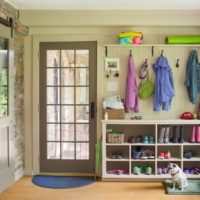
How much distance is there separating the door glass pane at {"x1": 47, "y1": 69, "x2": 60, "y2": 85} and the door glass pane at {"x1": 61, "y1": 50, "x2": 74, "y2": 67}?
16 cm

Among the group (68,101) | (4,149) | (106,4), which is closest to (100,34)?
(106,4)

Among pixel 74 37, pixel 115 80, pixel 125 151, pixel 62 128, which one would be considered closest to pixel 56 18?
pixel 74 37

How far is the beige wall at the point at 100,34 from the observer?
16.2 feet

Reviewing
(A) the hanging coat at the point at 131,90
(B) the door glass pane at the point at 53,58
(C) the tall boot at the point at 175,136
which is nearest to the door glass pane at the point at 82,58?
(B) the door glass pane at the point at 53,58

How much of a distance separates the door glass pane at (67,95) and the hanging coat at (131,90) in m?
0.86

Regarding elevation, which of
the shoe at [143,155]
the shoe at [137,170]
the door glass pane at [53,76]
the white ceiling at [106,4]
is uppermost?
the white ceiling at [106,4]

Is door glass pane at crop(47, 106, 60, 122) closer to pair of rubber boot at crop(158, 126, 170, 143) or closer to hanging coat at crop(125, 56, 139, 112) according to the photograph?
hanging coat at crop(125, 56, 139, 112)

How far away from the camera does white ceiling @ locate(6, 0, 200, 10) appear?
4484 millimetres

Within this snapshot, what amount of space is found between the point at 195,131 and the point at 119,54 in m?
1.64

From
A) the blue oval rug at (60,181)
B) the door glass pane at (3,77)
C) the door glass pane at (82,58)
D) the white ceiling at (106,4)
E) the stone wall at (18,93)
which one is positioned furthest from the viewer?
the door glass pane at (82,58)

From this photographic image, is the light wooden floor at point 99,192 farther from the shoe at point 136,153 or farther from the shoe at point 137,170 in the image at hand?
the shoe at point 136,153

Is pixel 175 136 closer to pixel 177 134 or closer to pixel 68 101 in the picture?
pixel 177 134

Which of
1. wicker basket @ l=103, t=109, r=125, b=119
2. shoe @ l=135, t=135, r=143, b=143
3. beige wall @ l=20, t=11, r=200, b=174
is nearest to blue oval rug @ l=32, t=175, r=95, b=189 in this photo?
beige wall @ l=20, t=11, r=200, b=174

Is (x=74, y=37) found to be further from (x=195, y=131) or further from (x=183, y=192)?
(x=183, y=192)
